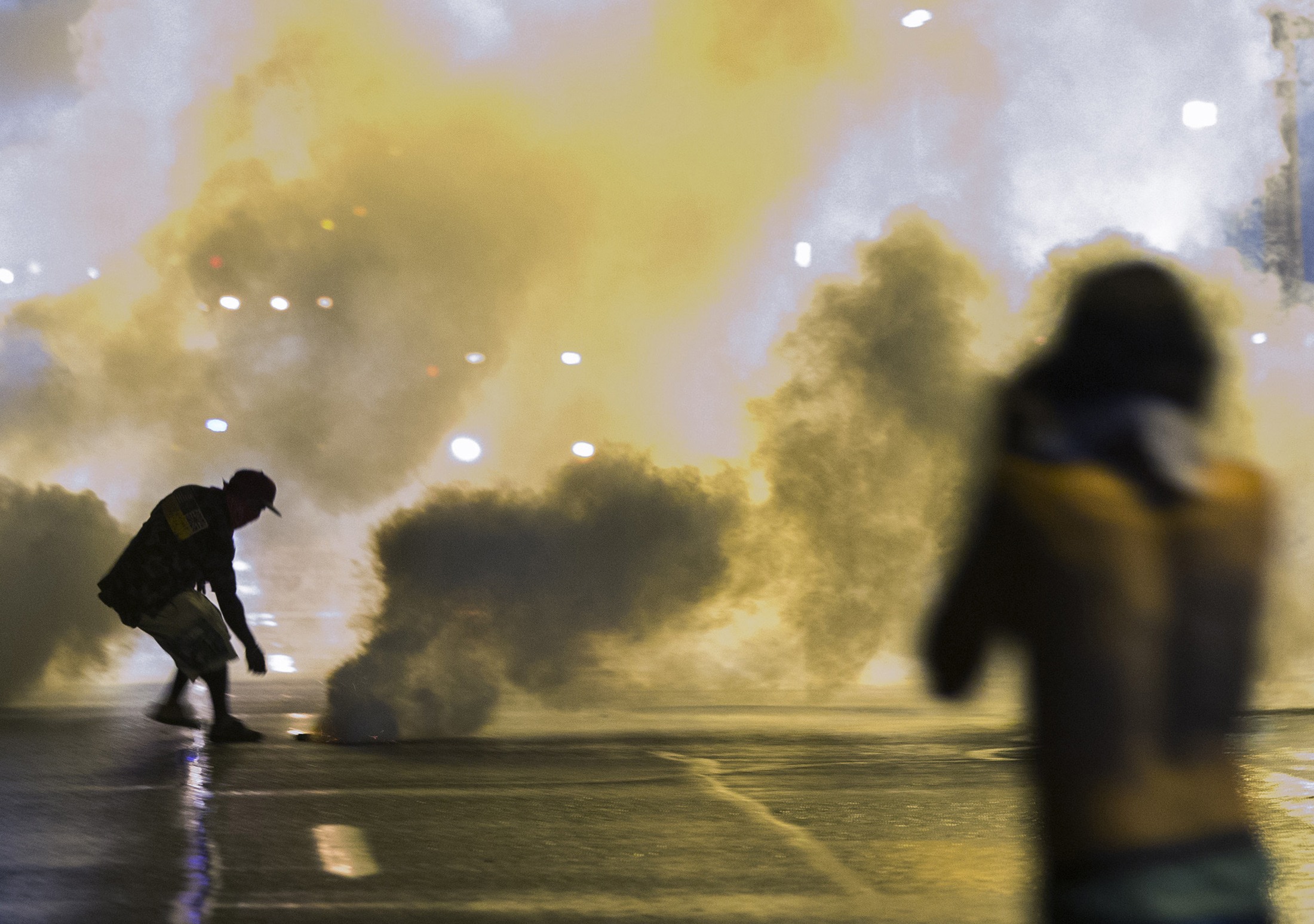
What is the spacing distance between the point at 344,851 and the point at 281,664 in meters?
8.85

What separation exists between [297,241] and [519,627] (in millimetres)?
6906

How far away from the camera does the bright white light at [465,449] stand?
632 inches

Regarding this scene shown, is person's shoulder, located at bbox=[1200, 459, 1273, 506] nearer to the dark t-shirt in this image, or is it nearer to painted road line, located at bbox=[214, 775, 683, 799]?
painted road line, located at bbox=[214, 775, 683, 799]

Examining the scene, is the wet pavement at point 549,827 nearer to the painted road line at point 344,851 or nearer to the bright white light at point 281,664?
the painted road line at point 344,851

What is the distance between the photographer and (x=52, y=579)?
1038 centimetres

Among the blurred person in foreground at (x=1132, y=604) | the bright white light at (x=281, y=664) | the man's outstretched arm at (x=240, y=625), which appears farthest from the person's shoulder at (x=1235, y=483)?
the bright white light at (x=281, y=664)

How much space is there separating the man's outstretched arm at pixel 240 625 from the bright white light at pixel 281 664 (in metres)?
4.86

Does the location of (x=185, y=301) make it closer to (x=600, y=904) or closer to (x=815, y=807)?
(x=815, y=807)

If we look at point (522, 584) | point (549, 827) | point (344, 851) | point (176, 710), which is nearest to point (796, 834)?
point (549, 827)

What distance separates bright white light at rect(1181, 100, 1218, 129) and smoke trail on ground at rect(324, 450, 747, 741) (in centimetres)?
486

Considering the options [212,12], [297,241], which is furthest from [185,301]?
[212,12]

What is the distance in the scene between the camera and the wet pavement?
3.55 m

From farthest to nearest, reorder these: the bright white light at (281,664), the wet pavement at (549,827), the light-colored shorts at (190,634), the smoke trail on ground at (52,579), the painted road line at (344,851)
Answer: the bright white light at (281,664) → the smoke trail on ground at (52,579) → the light-colored shorts at (190,634) → the painted road line at (344,851) → the wet pavement at (549,827)

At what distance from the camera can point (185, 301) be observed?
1408 cm
